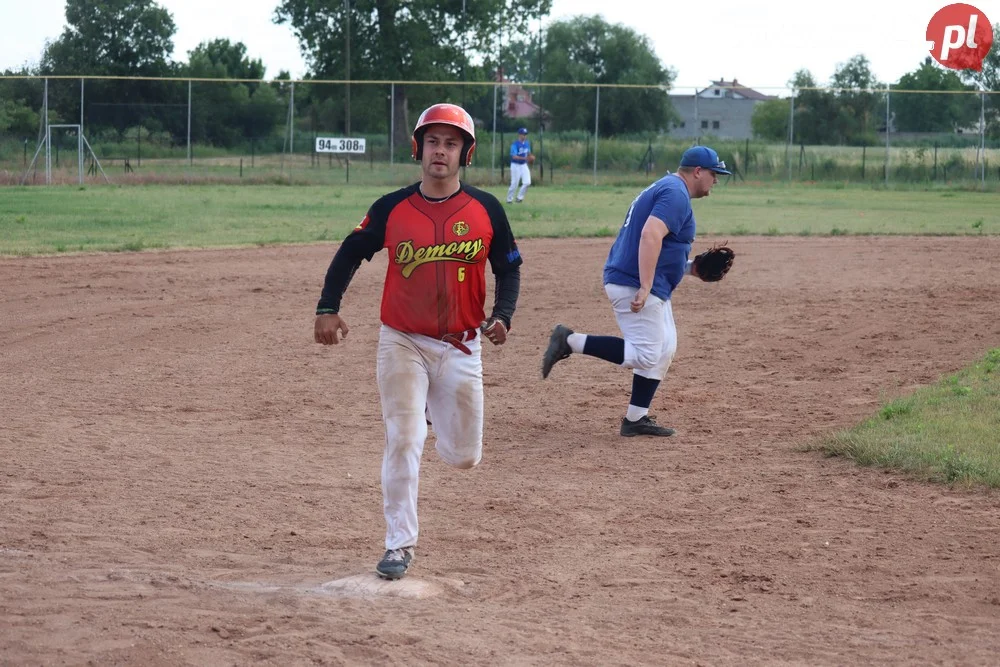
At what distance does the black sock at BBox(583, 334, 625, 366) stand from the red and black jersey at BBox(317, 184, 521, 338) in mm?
2823

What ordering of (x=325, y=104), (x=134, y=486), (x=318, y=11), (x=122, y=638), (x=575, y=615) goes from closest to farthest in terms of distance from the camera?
1. (x=122, y=638)
2. (x=575, y=615)
3. (x=134, y=486)
4. (x=325, y=104)
5. (x=318, y=11)

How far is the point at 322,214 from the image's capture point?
21.1 metres

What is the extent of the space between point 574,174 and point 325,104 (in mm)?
8883

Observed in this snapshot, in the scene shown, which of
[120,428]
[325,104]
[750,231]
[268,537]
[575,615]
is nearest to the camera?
[575,615]

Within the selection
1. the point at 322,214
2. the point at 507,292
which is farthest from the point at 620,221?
the point at 507,292

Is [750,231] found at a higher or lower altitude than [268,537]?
higher

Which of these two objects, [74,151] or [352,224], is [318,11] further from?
[352,224]

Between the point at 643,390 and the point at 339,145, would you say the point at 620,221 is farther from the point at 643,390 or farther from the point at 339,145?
the point at 339,145

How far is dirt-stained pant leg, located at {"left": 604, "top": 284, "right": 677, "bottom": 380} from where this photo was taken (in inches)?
286

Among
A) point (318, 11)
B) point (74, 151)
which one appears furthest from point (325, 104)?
point (318, 11)

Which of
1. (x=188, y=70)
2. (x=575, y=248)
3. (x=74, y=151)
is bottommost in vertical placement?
(x=575, y=248)

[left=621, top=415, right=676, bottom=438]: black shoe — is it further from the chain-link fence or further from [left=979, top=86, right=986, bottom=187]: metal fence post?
[left=979, top=86, right=986, bottom=187]: metal fence post

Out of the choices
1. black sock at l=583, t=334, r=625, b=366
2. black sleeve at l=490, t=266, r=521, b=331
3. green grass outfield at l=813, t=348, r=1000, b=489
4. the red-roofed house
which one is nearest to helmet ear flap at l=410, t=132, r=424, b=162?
black sleeve at l=490, t=266, r=521, b=331

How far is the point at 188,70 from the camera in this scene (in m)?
59.1
